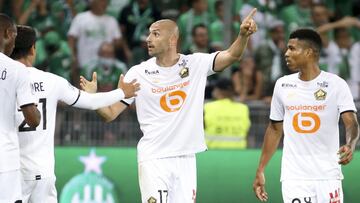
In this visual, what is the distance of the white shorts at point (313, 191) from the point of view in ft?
32.9

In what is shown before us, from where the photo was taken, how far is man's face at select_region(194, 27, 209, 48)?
51.0ft

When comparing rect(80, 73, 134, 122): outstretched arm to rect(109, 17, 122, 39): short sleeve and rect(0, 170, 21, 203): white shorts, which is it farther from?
rect(109, 17, 122, 39): short sleeve

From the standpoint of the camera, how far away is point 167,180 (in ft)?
33.8

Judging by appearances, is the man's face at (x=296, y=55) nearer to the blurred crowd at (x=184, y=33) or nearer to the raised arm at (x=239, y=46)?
the raised arm at (x=239, y=46)

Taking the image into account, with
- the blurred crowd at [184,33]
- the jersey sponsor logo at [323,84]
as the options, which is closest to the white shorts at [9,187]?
the jersey sponsor logo at [323,84]

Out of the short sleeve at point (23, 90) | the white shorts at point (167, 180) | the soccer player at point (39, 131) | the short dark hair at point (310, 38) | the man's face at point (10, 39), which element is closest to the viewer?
the short sleeve at point (23, 90)

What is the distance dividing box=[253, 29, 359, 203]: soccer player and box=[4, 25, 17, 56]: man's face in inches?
107

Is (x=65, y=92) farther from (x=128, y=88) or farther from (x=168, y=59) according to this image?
(x=168, y=59)

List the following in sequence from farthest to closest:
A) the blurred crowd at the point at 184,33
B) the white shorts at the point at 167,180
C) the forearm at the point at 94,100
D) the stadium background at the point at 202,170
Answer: the blurred crowd at the point at 184,33, the stadium background at the point at 202,170, the white shorts at the point at 167,180, the forearm at the point at 94,100

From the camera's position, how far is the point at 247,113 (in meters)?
14.1

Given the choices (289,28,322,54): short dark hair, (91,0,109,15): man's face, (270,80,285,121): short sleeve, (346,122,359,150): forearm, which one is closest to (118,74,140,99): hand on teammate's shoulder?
(270,80,285,121): short sleeve

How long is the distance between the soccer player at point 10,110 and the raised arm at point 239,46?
2.12 meters

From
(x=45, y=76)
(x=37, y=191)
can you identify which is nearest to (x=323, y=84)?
(x=45, y=76)

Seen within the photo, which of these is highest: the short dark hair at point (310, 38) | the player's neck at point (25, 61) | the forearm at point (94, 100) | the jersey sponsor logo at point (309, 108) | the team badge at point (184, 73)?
the short dark hair at point (310, 38)
